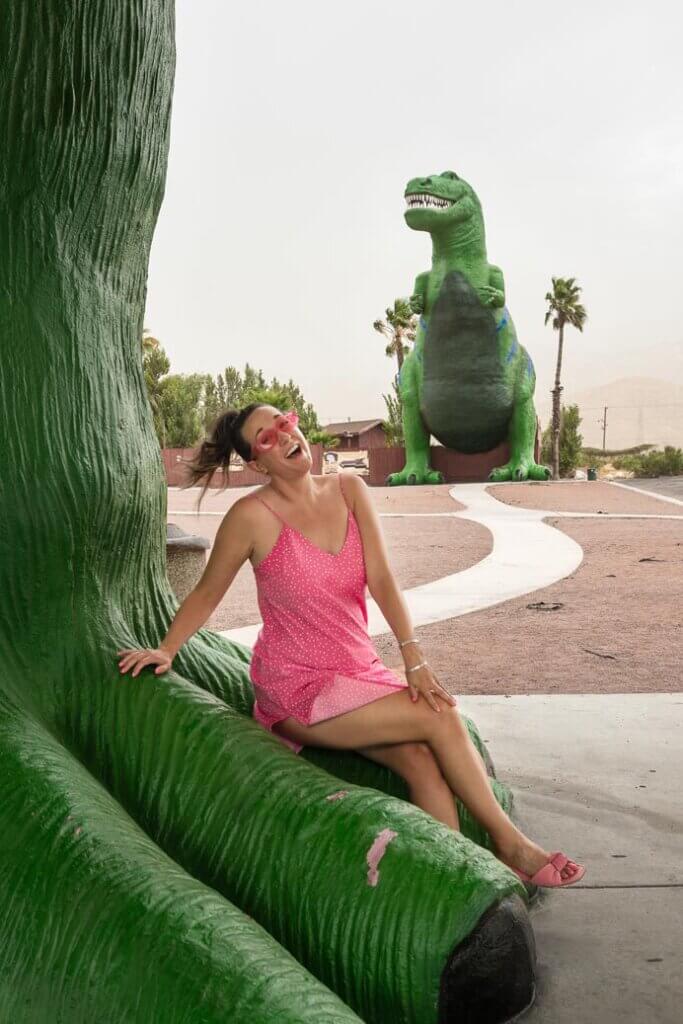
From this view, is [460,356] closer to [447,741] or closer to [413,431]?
[413,431]

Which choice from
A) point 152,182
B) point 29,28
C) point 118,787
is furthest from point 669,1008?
point 29,28

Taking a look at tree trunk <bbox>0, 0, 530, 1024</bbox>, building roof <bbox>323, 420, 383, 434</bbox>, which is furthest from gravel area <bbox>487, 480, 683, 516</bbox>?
building roof <bbox>323, 420, 383, 434</bbox>

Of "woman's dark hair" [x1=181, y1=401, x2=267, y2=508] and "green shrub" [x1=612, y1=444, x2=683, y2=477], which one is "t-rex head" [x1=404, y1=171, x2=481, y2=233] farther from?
"woman's dark hair" [x1=181, y1=401, x2=267, y2=508]

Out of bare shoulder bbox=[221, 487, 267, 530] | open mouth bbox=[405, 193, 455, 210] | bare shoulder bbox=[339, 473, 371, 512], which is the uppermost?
open mouth bbox=[405, 193, 455, 210]

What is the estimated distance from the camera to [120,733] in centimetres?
243

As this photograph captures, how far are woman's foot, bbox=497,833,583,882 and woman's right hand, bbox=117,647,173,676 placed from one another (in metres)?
0.96

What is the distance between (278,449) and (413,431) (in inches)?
983

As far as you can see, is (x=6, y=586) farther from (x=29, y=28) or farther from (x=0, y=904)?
(x=29, y=28)

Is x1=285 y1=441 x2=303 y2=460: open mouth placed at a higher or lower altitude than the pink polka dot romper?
higher

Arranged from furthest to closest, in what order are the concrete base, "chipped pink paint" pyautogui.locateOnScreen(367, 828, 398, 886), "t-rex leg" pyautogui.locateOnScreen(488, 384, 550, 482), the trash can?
"t-rex leg" pyautogui.locateOnScreen(488, 384, 550, 482) → the trash can → the concrete base → "chipped pink paint" pyautogui.locateOnScreen(367, 828, 398, 886)

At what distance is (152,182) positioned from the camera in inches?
113

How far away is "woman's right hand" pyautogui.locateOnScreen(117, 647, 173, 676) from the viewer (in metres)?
2.53

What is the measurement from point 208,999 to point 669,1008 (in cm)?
118

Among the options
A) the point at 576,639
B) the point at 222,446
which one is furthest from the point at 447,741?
the point at 576,639
